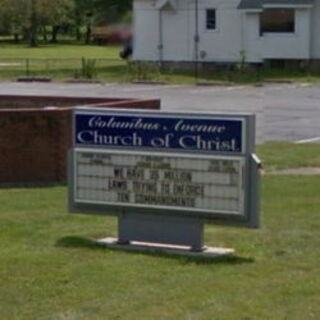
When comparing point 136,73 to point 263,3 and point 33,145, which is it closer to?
point 263,3

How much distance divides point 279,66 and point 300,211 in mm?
42754

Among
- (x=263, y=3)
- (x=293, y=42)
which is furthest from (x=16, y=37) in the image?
(x=293, y=42)

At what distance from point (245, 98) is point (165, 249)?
29.9 metres

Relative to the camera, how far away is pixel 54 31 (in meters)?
86.2

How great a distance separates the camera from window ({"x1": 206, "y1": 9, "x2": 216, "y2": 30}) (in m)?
57.8

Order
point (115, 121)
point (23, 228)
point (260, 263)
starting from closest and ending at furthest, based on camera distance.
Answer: point (260, 263) < point (115, 121) < point (23, 228)

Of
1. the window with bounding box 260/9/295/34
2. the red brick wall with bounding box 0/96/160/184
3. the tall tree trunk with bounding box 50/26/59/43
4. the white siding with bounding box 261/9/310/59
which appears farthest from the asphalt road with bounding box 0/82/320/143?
the tall tree trunk with bounding box 50/26/59/43

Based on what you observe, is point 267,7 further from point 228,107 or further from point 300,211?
point 300,211

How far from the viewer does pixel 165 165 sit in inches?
451

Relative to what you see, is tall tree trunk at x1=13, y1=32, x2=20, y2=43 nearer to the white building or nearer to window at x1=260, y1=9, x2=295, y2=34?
the white building

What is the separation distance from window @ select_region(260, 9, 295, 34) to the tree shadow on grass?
146ft

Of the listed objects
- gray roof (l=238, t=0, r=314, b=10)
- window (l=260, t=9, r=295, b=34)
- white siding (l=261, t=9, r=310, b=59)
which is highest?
gray roof (l=238, t=0, r=314, b=10)

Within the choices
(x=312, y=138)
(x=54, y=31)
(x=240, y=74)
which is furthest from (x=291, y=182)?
(x=54, y=31)

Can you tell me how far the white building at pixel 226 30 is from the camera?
5528cm
